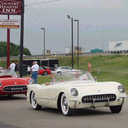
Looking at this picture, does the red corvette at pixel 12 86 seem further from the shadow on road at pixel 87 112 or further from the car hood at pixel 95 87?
the car hood at pixel 95 87

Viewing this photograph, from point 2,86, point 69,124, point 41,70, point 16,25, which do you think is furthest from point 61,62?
point 69,124

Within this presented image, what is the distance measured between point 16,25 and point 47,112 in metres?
14.3

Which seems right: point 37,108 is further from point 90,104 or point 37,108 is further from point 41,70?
point 41,70

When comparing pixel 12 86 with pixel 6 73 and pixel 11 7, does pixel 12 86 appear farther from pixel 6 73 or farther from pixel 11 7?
pixel 11 7

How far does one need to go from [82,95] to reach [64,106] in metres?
0.79

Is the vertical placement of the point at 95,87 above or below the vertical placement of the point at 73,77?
below

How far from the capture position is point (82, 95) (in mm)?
11031

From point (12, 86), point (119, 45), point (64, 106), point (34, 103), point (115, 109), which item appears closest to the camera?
point (64, 106)

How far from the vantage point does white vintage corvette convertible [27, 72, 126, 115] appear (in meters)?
11.1

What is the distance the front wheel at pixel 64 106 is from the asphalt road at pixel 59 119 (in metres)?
0.15

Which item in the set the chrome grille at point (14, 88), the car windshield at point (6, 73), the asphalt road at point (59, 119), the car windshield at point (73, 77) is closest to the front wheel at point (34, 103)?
the asphalt road at point (59, 119)

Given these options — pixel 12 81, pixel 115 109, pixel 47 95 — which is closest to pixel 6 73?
pixel 12 81

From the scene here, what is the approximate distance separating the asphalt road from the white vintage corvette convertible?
295mm

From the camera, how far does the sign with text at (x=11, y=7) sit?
26547 mm
